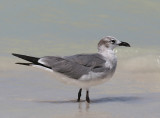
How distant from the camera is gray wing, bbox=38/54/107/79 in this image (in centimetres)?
1162

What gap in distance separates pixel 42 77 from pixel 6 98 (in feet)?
8.62

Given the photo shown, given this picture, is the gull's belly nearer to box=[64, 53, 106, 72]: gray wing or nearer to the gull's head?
box=[64, 53, 106, 72]: gray wing

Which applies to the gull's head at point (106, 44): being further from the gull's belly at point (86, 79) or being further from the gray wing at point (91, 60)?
the gull's belly at point (86, 79)

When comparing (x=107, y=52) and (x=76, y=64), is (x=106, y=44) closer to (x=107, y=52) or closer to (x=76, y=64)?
(x=107, y=52)

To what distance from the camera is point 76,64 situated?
38.3ft

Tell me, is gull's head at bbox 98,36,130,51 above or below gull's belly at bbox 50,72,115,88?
above

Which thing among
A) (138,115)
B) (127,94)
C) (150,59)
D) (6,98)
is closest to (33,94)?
(6,98)

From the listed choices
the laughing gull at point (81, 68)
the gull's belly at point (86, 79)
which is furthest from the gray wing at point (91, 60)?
the gull's belly at point (86, 79)

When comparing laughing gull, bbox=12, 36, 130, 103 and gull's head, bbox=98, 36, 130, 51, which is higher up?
gull's head, bbox=98, 36, 130, 51

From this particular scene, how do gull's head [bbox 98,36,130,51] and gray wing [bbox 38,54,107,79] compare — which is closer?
gray wing [bbox 38,54,107,79]

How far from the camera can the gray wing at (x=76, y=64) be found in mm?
11617

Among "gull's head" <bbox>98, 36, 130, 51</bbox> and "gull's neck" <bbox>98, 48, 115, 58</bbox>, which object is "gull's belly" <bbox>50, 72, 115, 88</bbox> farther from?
"gull's head" <bbox>98, 36, 130, 51</bbox>

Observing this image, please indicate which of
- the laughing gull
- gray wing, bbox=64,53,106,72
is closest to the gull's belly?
the laughing gull


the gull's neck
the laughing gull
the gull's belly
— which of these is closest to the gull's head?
the gull's neck
